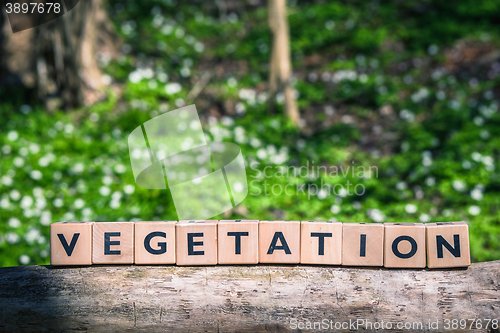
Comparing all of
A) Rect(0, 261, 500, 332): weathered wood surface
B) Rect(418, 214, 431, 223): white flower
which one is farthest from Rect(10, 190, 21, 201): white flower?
Rect(418, 214, 431, 223): white flower

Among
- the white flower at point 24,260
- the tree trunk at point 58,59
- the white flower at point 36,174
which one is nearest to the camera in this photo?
the white flower at point 24,260

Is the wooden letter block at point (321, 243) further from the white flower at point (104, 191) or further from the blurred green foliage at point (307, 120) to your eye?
the white flower at point (104, 191)

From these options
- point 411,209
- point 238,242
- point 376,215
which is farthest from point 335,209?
point 238,242

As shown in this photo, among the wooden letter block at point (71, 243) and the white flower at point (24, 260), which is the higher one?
the wooden letter block at point (71, 243)

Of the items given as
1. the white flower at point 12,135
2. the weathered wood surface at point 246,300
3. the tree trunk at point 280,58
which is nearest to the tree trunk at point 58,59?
the white flower at point 12,135

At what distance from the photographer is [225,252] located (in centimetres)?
156

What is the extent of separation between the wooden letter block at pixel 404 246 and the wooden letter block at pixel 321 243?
0.19m

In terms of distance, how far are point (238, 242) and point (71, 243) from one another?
0.69 m

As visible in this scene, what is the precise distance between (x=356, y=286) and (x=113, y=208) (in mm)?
1880

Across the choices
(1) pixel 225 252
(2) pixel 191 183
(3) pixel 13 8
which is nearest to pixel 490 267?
(1) pixel 225 252

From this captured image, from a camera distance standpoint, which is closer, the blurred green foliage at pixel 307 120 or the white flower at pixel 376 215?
the white flower at pixel 376 215

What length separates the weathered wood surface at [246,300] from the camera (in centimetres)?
148

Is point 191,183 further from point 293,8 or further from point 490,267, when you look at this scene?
point 293,8

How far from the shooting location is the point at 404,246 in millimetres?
1537
